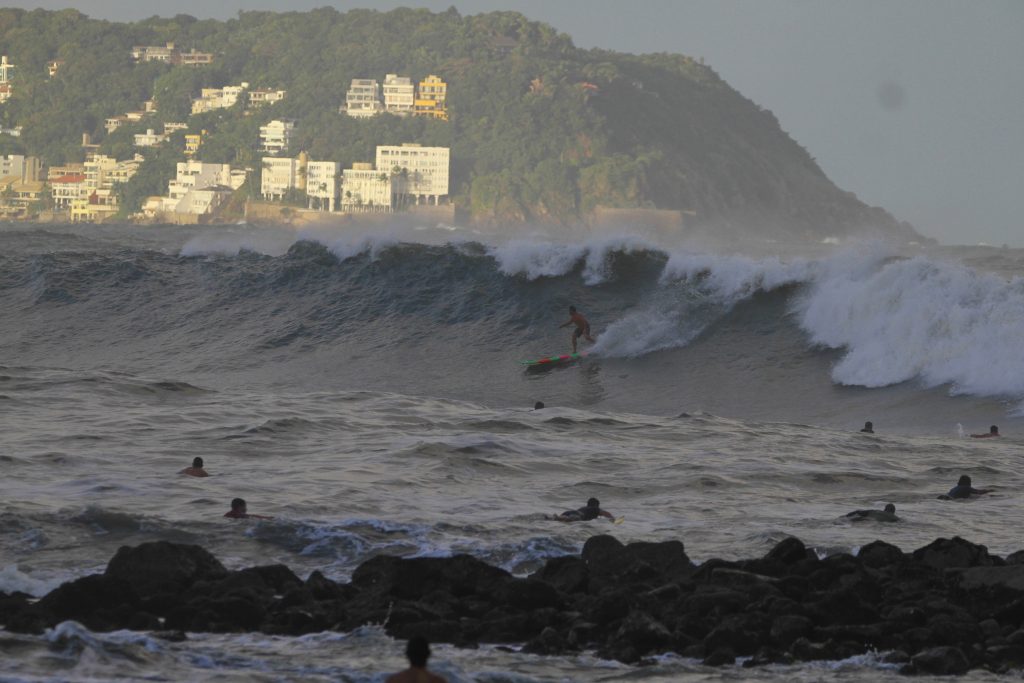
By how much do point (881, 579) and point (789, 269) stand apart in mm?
19146

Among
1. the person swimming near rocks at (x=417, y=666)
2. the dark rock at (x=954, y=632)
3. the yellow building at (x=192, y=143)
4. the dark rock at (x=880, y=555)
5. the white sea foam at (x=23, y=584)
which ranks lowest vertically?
the white sea foam at (x=23, y=584)

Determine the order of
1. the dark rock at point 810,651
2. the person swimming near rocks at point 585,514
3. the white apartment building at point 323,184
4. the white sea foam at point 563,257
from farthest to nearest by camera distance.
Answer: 1. the white apartment building at point 323,184
2. the white sea foam at point 563,257
3. the person swimming near rocks at point 585,514
4. the dark rock at point 810,651

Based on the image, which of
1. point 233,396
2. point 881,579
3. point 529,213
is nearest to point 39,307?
point 233,396

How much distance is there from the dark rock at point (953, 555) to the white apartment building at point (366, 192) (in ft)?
511

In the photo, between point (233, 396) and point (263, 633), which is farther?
point (233, 396)

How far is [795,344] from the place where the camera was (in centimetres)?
2633

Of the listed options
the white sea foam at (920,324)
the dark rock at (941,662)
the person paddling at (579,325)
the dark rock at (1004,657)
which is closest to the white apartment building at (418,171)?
the person paddling at (579,325)

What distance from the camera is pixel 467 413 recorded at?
2023cm

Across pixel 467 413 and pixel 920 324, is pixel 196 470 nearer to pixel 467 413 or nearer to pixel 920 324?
pixel 467 413

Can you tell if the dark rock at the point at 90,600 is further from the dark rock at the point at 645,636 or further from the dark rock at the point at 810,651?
the dark rock at the point at 810,651

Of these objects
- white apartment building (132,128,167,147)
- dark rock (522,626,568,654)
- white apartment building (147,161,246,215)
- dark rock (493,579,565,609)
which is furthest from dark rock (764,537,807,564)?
A: white apartment building (132,128,167,147)

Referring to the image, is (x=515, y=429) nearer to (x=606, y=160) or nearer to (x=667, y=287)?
(x=667, y=287)

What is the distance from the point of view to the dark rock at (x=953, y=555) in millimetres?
10977

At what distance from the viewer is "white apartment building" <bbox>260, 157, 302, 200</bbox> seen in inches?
6668
